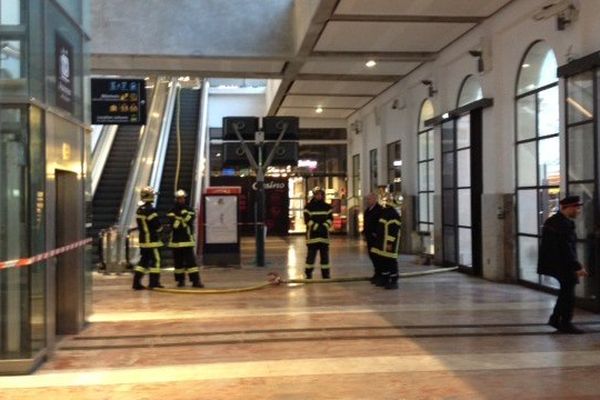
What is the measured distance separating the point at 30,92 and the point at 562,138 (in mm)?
6773

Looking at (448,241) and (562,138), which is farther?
(448,241)

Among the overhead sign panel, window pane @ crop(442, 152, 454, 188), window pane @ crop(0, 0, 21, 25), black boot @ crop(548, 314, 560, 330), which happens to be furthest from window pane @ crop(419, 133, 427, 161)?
window pane @ crop(0, 0, 21, 25)

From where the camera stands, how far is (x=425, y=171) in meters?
16.2

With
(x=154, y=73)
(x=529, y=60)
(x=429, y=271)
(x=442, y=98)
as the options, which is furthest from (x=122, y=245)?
(x=529, y=60)

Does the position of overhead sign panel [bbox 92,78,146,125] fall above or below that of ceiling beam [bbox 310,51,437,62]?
below

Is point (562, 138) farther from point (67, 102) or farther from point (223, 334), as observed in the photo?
point (67, 102)

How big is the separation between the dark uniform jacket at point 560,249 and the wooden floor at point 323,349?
66 cm

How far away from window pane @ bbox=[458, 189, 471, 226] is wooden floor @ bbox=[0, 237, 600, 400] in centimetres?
264

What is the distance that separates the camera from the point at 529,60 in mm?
10641

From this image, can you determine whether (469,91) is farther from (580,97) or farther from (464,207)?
(580,97)

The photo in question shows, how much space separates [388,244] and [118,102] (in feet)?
20.4

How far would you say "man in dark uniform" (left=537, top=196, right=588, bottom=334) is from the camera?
710 centimetres

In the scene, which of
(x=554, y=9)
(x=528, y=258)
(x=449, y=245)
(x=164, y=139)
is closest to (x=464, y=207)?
(x=449, y=245)

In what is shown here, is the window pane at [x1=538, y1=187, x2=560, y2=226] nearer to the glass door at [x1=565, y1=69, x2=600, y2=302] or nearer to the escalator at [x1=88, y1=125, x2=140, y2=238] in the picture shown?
the glass door at [x1=565, y1=69, x2=600, y2=302]
